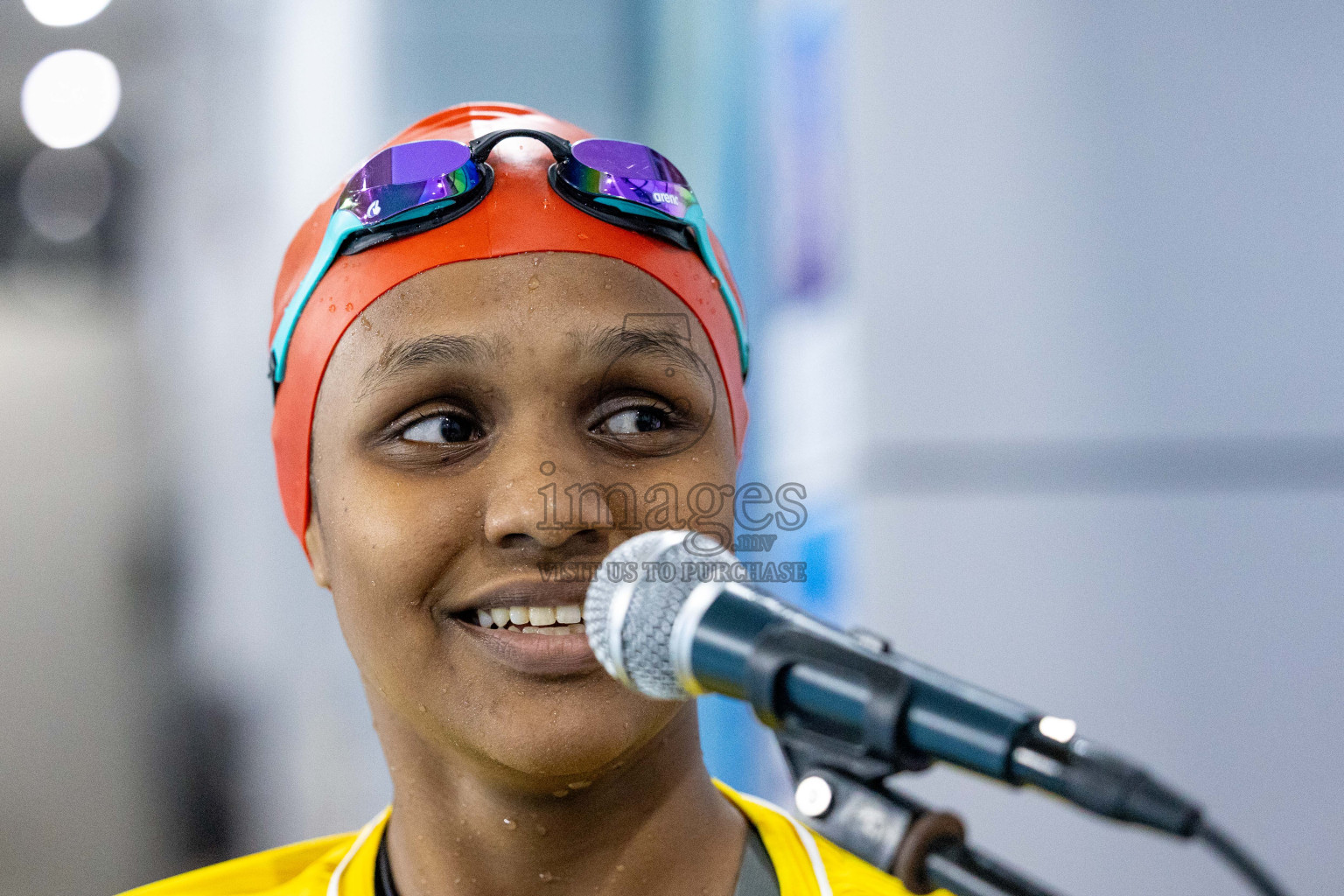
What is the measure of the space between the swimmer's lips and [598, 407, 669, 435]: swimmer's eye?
0.59ft

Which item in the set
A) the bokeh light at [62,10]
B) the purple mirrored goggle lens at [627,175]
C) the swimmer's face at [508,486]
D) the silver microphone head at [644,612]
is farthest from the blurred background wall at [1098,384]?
the bokeh light at [62,10]

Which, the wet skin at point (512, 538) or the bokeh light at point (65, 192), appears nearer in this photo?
the wet skin at point (512, 538)

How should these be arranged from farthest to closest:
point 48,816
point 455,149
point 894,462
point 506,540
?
point 48,816 → point 894,462 → point 455,149 → point 506,540

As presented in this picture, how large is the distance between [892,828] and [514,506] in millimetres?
523

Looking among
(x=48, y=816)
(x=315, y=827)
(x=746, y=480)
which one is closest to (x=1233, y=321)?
(x=746, y=480)

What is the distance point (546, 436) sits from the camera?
3.67 feet

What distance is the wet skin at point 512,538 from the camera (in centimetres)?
110

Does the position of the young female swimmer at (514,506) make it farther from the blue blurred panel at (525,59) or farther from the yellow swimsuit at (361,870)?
the blue blurred panel at (525,59)

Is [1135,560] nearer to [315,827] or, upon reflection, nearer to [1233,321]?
[1233,321]

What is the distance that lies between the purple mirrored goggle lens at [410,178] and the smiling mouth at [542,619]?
448mm

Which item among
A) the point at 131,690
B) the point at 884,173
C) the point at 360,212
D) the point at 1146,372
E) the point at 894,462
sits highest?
the point at 884,173

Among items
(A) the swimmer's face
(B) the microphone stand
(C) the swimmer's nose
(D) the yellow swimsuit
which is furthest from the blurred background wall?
(B) the microphone stand

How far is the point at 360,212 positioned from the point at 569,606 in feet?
1.65

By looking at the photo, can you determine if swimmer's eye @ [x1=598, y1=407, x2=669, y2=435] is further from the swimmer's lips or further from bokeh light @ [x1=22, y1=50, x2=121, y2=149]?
bokeh light @ [x1=22, y1=50, x2=121, y2=149]
